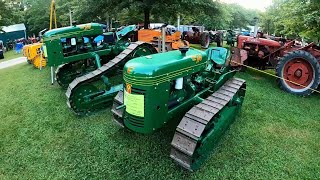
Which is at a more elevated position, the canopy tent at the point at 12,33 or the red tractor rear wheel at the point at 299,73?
the canopy tent at the point at 12,33

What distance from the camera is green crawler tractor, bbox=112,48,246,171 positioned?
3486mm

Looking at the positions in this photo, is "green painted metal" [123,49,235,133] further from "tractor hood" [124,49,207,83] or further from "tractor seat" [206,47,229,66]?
"tractor seat" [206,47,229,66]

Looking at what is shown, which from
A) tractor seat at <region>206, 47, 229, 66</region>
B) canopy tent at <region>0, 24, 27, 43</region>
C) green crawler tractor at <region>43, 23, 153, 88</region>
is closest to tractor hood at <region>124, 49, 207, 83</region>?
tractor seat at <region>206, 47, 229, 66</region>

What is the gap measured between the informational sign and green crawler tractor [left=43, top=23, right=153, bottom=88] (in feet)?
10.4

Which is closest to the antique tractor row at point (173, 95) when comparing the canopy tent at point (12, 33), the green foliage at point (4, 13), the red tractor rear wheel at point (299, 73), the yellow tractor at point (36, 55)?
the red tractor rear wheel at point (299, 73)

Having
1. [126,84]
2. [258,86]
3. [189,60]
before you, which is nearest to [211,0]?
[258,86]

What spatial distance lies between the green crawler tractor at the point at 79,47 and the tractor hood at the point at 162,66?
2663mm

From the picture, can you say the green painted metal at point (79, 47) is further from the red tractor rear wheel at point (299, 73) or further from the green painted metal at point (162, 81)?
the red tractor rear wheel at point (299, 73)

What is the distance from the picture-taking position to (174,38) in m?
10.2

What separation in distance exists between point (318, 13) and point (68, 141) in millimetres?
7533

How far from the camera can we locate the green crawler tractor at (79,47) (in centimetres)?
636

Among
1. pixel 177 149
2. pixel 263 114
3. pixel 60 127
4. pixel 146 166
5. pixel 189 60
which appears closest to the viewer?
pixel 177 149

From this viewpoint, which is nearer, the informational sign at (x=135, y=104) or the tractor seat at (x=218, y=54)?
the informational sign at (x=135, y=104)

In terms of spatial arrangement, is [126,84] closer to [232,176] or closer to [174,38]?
[232,176]
